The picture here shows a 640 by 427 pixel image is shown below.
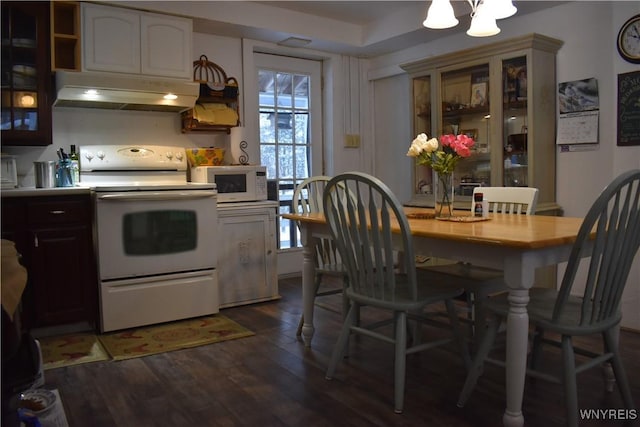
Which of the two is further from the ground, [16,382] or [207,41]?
[207,41]

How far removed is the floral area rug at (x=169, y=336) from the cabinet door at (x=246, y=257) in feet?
1.21

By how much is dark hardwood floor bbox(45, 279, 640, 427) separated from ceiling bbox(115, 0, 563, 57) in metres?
2.39

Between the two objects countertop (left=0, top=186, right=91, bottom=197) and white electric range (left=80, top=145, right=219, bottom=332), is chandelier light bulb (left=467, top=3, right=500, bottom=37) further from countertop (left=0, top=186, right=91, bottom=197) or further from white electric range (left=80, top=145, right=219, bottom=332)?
countertop (left=0, top=186, right=91, bottom=197)

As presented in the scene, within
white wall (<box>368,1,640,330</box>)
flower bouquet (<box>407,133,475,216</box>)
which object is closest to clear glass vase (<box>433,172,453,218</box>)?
flower bouquet (<box>407,133,475,216</box>)

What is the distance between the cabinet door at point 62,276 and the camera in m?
2.99

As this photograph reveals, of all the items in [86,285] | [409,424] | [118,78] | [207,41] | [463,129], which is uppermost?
[207,41]

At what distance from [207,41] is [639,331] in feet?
12.0

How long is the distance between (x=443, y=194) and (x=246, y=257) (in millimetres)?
1726

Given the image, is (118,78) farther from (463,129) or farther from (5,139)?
(463,129)

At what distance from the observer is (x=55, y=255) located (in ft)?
9.97

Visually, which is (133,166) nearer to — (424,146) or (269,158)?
(269,158)

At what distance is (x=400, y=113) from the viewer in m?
4.89

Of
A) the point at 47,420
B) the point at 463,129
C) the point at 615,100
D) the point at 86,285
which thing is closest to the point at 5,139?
the point at 86,285

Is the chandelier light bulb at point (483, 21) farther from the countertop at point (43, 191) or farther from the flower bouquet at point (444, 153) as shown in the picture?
the countertop at point (43, 191)
